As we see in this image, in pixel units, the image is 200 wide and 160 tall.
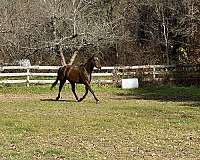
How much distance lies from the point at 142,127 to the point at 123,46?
Answer: 26.7 m

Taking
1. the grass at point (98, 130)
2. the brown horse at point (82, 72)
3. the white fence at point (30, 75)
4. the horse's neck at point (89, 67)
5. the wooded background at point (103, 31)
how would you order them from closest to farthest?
1. the grass at point (98, 130)
2. the brown horse at point (82, 72)
3. the horse's neck at point (89, 67)
4. the white fence at point (30, 75)
5. the wooded background at point (103, 31)

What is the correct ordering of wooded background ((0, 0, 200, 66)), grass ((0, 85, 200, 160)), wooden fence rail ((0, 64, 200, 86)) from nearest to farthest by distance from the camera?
grass ((0, 85, 200, 160)) → wooden fence rail ((0, 64, 200, 86)) → wooded background ((0, 0, 200, 66))

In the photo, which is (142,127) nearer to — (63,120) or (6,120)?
(63,120)

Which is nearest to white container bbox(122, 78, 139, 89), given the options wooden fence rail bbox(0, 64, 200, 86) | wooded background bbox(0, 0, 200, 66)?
wooden fence rail bbox(0, 64, 200, 86)

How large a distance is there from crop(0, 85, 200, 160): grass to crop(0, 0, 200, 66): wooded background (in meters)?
12.4

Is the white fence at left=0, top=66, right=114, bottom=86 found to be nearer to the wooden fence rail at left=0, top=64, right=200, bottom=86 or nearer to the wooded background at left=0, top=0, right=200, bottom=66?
the wooden fence rail at left=0, top=64, right=200, bottom=86

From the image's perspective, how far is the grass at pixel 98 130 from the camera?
1016 centimetres

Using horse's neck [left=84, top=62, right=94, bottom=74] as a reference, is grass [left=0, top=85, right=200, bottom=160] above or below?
below

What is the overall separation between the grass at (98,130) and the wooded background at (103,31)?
12.4m

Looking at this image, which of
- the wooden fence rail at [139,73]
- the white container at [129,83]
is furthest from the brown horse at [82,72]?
the wooden fence rail at [139,73]

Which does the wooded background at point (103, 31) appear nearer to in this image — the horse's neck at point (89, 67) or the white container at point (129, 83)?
the white container at point (129, 83)

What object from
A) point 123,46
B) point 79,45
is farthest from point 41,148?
point 123,46

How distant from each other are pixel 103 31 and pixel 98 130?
21666 mm

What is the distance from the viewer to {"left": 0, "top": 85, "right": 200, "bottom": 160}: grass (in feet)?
33.3
